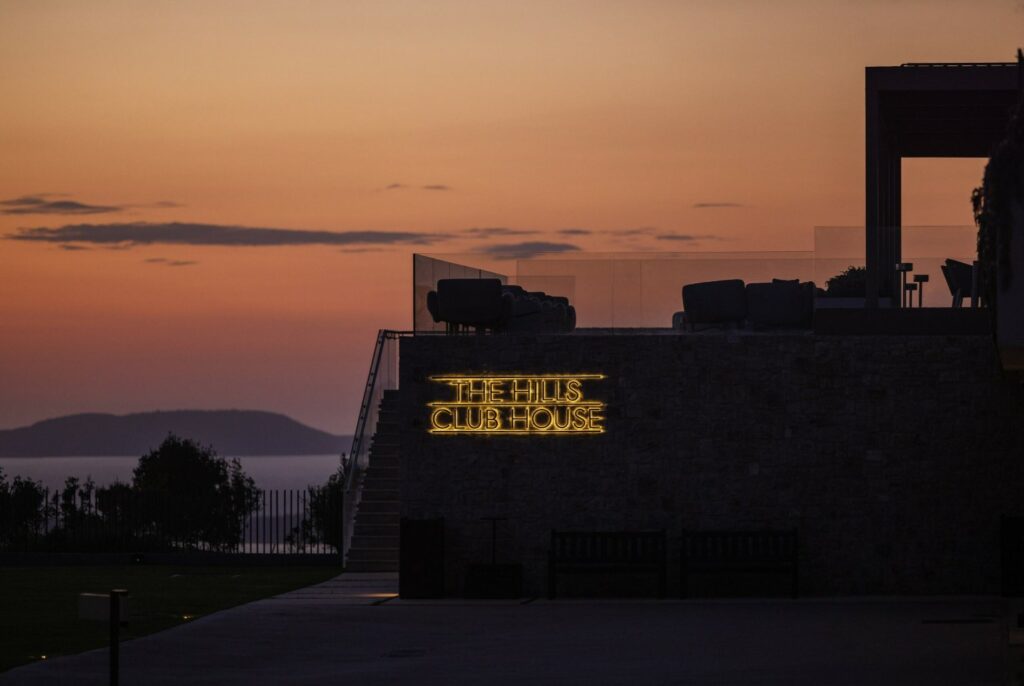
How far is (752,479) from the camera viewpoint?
2456cm

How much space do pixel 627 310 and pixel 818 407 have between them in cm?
385

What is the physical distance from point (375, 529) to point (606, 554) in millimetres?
6311

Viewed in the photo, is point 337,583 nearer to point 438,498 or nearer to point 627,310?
point 438,498

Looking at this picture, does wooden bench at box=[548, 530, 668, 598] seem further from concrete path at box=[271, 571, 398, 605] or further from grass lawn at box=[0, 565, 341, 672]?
grass lawn at box=[0, 565, 341, 672]

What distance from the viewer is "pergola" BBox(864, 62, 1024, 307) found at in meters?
29.7

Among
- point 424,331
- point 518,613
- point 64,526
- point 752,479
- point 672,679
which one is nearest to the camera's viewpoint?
point 672,679

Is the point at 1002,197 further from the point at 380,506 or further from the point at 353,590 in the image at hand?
the point at 380,506

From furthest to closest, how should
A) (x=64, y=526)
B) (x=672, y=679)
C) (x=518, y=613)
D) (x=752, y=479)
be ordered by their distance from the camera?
1. (x=64, y=526)
2. (x=752, y=479)
3. (x=518, y=613)
4. (x=672, y=679)

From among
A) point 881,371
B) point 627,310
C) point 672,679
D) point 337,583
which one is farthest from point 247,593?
point 672,679

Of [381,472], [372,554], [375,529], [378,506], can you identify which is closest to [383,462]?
[381,472]

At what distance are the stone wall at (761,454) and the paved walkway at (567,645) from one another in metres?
→ 1.21

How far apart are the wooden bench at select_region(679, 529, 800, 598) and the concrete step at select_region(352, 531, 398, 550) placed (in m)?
6.30

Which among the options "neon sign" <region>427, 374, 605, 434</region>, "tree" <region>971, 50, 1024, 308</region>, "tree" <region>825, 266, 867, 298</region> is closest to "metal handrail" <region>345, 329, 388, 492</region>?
"neon sign" <region>427, 374, 605, 434</region>

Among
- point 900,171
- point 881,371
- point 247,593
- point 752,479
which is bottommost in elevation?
point 247,593
